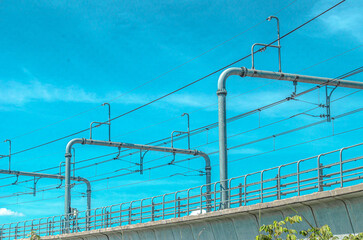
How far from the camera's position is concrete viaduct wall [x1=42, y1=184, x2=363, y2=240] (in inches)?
640

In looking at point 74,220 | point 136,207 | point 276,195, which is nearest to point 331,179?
point 276,195

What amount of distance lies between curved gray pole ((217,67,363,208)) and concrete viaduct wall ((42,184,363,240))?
1386 mm

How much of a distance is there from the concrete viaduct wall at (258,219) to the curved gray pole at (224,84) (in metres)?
1.39

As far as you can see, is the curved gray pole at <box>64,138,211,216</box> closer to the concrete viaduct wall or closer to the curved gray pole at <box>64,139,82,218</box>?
the curved gray pole at <box>64,139,82,218</box>

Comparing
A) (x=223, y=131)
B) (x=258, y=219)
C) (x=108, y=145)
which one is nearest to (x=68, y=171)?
(x=108, y=145)

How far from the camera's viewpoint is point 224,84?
2411cm

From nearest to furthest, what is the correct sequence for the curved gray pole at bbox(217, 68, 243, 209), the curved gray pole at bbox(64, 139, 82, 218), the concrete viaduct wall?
the concrete viaduct wall, the curved gray pole at bbox(217, 68, 243, 209), the curved gray pole at bbox(64, 139, 82, 218)

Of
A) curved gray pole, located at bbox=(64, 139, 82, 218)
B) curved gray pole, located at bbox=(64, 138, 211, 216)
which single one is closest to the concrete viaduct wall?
curved gray pole, located at bbox=(64, 139, 82, 218)

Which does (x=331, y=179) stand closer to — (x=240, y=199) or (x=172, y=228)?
(x=240, y=199)

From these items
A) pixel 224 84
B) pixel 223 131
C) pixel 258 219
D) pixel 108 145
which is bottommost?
pixel 258 219

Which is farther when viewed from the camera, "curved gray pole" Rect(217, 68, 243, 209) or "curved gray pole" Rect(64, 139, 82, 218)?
"curved gray pole" Rect(64, 139, 82, 218)

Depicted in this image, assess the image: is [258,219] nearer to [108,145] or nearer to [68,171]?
[108,145]

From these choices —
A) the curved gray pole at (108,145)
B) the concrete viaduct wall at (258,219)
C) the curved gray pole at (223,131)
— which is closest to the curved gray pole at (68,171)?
the curved gray pole at (108,145)

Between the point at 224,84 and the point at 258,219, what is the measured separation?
6394 mm
